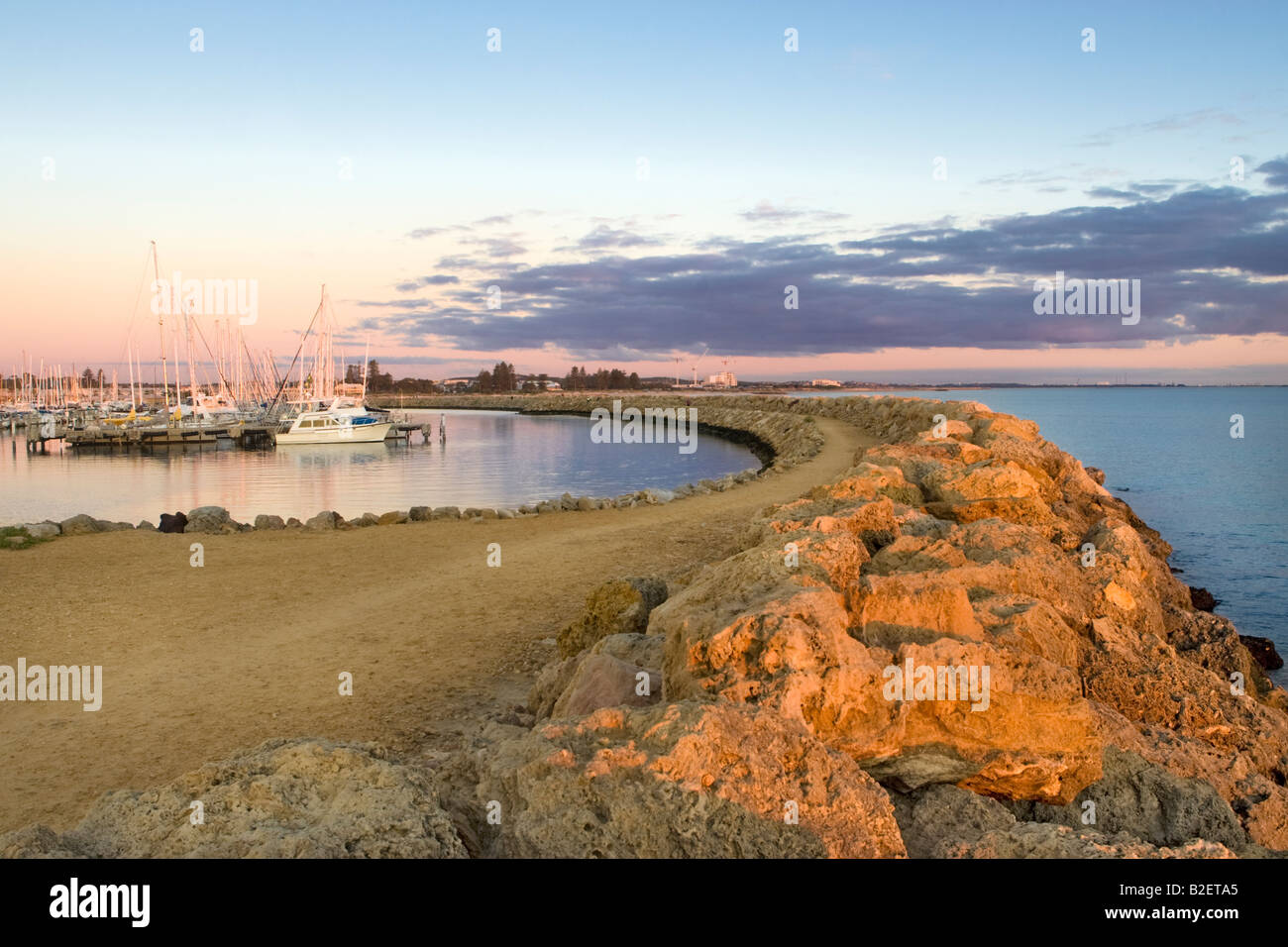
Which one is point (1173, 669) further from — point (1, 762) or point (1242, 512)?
point (1242, 512)

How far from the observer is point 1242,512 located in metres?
27.7

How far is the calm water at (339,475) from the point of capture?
27.5 m

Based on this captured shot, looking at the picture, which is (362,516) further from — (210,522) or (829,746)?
(829,746)

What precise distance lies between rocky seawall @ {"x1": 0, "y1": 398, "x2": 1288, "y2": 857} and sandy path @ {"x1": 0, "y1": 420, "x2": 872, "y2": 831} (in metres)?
1.87

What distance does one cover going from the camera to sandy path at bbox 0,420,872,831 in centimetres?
667

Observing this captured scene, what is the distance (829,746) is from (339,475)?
35.9 metres

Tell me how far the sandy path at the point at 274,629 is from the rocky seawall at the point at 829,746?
1867 mm

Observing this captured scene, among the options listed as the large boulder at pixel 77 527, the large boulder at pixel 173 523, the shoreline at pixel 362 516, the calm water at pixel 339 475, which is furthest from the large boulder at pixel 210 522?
the calm water at pixel 339 475

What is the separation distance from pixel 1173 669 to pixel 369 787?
20.0 feet

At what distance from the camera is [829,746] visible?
13.3 feet

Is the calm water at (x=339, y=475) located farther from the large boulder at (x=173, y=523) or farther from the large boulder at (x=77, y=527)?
the large boulder at (x=77, y=527)

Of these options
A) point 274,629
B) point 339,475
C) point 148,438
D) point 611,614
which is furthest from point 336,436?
point 611,614

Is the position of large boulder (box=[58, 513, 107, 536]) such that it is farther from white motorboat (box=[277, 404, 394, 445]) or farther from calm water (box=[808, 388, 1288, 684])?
white motorboat (box=[277, 404, 394, 445])
